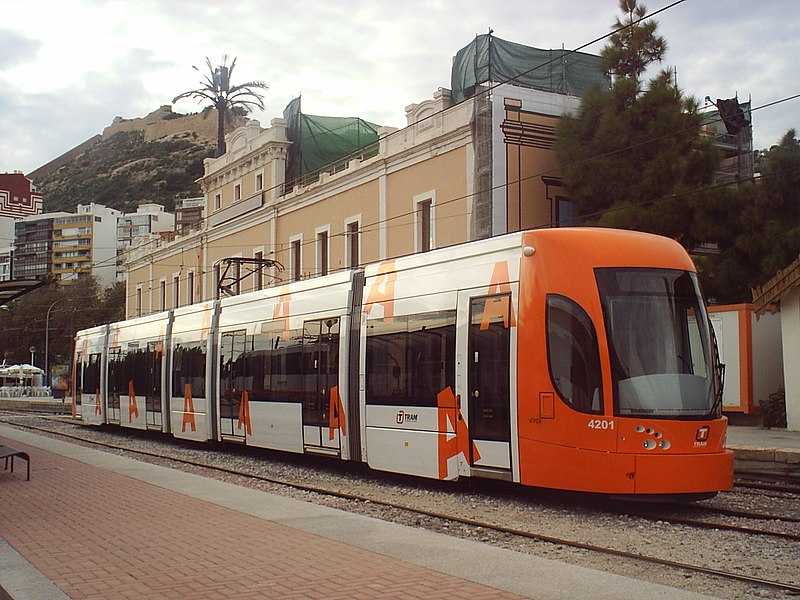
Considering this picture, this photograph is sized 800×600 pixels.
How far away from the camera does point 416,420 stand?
13.1m

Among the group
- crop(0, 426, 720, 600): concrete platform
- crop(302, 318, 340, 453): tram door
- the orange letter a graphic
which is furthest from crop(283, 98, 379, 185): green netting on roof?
crop(0, 426, 720, 600): concrete platform

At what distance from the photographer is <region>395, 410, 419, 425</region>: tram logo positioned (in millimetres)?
13188

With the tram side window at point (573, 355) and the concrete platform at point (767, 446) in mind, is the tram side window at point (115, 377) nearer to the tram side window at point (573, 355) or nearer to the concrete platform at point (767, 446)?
the concrete platform at point (767, 446)

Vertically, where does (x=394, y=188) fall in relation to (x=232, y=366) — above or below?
above

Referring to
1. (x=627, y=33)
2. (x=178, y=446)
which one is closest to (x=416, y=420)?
(x=178, y=446)

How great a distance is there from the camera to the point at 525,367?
440 inches

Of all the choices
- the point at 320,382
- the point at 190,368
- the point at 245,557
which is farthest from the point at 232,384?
the point at 245,557

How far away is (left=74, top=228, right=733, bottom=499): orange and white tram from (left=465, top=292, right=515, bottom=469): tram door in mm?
19

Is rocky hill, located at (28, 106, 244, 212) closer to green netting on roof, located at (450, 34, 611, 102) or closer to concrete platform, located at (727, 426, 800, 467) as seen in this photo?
green netting on roof, located at (450, 34, 611, 102)

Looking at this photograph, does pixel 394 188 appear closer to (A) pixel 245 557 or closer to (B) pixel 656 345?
(B) pixel 656 345

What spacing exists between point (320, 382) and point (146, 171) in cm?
17278

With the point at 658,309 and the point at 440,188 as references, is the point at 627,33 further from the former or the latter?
the point at 658,309

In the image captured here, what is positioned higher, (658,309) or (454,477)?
(658,309)

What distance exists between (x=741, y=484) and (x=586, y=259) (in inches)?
189
